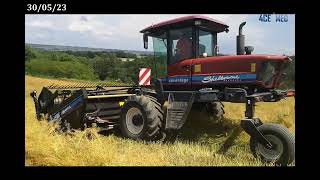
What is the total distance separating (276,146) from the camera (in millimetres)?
6820

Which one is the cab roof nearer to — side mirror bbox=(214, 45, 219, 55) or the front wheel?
side mirror bbox=(214, 45, 219, 55)

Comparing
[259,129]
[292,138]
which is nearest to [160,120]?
[259,129]

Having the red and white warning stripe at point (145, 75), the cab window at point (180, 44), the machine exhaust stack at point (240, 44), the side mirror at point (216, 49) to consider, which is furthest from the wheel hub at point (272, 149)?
the red and white warning stripe at point (145, 75)

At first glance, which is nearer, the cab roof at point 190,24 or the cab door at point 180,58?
the cab roof at point 190,24

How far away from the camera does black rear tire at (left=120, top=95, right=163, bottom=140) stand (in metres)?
8.62

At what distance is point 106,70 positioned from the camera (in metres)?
32.2

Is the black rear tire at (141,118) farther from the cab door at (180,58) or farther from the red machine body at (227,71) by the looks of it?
the red machine body at (227,71)

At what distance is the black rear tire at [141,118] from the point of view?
862cm

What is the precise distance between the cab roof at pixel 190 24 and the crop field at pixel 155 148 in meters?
2.10

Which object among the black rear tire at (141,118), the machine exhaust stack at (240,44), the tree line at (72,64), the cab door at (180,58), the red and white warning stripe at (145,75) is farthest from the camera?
the tree line at (72,64)

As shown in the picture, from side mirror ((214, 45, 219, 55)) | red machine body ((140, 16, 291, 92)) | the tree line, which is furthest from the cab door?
the tree line

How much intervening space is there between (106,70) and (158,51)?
901 inches

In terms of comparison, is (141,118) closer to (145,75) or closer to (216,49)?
(145,75)
